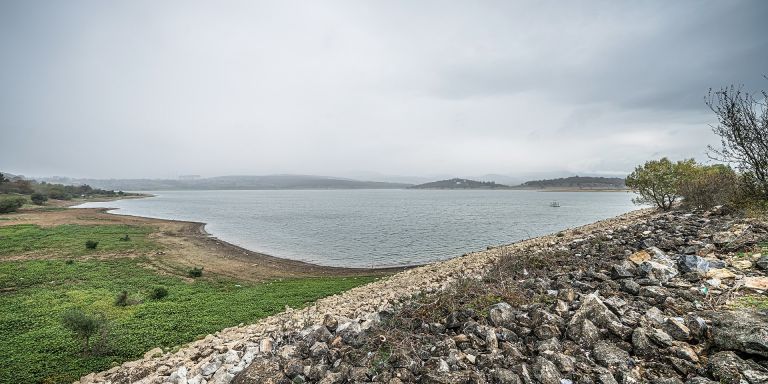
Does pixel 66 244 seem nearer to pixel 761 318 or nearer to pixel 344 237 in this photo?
pixel 344 237

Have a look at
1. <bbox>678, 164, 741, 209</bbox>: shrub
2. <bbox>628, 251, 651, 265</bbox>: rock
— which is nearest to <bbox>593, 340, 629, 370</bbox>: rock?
<bbox>628, 251, 651, 265</bbox>: rock

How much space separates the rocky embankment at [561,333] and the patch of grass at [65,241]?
29202 mm

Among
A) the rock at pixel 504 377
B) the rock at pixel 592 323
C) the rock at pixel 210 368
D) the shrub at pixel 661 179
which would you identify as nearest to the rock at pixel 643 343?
the rock at pixel 592 323

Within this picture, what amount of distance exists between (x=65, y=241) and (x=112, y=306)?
90.9ft

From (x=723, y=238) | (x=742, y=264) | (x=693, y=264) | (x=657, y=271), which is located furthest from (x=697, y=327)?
(x=723, y=238)

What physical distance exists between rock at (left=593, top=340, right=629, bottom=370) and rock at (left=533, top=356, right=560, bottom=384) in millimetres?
780

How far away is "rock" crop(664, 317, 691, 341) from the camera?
5.32m

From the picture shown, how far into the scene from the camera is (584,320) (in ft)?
19.7

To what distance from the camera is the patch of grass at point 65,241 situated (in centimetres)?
3078

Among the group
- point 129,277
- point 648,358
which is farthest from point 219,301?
point 648,358

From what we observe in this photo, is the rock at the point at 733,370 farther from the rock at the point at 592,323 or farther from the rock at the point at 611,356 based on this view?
the rock at the point at 592,323

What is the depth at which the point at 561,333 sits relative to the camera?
607 cm

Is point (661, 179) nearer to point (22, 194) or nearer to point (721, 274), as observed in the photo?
point (721, 274)

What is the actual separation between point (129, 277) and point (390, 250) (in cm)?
2511
